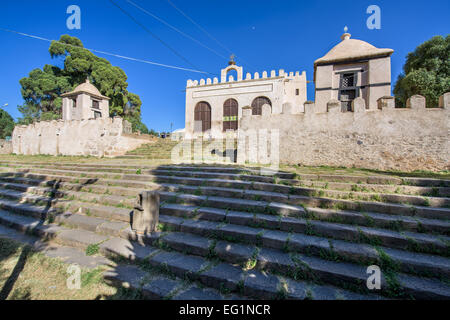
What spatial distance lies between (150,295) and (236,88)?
19.0 m

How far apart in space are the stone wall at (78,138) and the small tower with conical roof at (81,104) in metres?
1.86

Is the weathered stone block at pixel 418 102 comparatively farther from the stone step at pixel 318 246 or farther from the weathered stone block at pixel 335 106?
the stone step at pixel 318 246

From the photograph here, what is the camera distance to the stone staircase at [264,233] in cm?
222

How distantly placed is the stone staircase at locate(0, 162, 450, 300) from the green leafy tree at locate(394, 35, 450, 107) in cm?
1190

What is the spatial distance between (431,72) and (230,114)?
581 inches

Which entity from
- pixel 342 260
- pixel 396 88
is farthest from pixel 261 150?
pixel 396 88

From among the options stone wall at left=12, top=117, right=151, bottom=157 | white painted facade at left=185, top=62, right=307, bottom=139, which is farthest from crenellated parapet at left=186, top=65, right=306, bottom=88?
stone wall at left=12, top=117, right=151, bottom=157

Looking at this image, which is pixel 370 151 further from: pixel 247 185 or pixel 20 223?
→ pixel 20 223

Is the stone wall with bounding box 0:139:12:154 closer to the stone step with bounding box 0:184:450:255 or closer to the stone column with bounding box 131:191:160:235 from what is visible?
the stone step with bounding box 0:184:450:255

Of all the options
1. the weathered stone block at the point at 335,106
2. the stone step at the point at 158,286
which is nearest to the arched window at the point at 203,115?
the weathered stone block at the point at 335,106

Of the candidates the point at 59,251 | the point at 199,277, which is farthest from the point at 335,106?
the point at 59,251

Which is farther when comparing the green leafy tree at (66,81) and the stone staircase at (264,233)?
the green leafy tree at (66,81)

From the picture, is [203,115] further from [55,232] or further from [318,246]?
[318,246]
